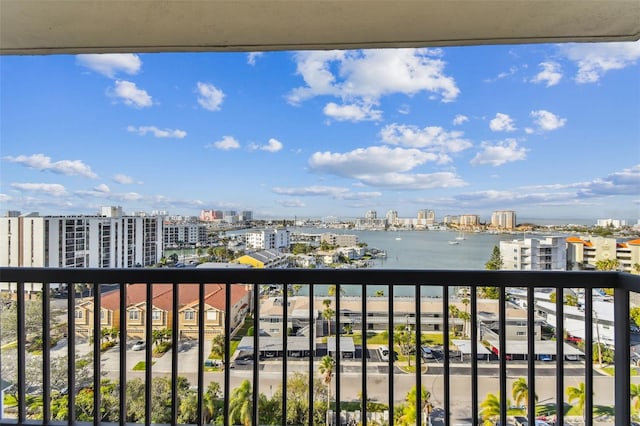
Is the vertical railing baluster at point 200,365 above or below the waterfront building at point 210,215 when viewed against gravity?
below

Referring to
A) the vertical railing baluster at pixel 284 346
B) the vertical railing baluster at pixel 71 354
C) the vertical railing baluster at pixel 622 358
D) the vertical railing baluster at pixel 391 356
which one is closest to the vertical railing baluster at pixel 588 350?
the vertical railing baluster at pixel 622 358

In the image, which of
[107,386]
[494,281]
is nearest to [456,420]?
[494,281]

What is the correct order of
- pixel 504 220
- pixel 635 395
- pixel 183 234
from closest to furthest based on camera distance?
pixel 635 395, pixel 504 220, pixel 183 234

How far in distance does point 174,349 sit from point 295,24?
194 cm

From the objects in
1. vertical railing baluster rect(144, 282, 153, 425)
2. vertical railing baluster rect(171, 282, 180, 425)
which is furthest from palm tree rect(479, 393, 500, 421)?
vertical railing baluster rect(144, 282, 153, 425)

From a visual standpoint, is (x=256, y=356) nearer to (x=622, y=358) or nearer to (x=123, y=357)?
(x=123, y=357)

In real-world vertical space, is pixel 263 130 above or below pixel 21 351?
above

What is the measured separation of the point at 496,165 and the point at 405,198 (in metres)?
0.56

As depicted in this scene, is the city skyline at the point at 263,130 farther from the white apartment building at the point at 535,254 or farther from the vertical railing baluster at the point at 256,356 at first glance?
the vertical railing baluster at the point at 256,356

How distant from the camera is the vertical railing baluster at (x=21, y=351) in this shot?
1.62m

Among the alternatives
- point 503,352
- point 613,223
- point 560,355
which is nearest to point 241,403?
point 503,352

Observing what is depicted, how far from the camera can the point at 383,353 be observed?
1566 mm

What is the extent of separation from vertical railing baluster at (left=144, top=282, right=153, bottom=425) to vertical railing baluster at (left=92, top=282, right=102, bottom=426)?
25cm

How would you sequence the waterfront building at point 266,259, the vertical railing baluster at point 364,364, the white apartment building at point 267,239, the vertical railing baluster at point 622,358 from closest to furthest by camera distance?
the vertical railing baluster at point 622,358, the vertical railing baluster at point 364,364, the waterfront building at point 266,259, the white apartment building at point 267,239
